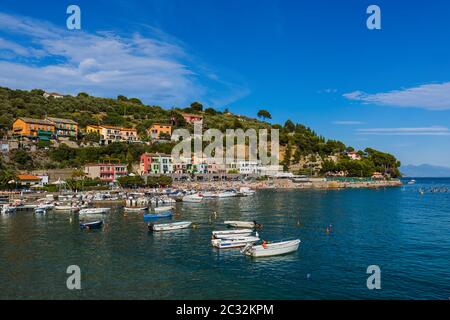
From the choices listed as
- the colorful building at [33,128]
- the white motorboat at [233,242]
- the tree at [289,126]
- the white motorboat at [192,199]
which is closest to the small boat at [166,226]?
the white motorboat at [233,242]

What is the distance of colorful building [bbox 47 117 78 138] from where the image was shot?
3738 inches

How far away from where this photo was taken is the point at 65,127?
96812 mm

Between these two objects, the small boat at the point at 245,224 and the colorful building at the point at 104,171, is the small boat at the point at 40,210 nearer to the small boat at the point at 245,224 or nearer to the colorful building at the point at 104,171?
the small boat at the point at 245,224

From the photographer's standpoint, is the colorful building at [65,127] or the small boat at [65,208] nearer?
the small boat at [65,208]

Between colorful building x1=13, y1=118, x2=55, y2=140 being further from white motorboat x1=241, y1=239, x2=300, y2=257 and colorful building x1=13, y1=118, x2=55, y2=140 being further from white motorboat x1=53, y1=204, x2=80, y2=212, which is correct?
white motorboat x1=241, y1=239, x2=300, y2=257

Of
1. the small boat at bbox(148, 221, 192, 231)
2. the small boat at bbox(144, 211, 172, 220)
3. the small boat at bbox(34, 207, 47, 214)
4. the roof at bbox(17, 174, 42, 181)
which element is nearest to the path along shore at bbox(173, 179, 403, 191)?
the roof at bbox(17, 174, 42, 181)

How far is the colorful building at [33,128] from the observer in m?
87.7

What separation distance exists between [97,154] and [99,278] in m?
71.7

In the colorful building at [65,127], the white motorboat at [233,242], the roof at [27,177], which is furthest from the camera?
the colorful building at [65,127]

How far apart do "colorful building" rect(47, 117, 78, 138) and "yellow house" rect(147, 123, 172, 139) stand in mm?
24422

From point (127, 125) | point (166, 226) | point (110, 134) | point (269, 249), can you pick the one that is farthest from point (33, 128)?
point (269, 249)

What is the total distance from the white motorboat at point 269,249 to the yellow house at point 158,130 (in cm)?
9095

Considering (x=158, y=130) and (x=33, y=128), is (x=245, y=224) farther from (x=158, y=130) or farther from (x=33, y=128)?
(x=158, y=130)

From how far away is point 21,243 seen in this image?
108 feet
